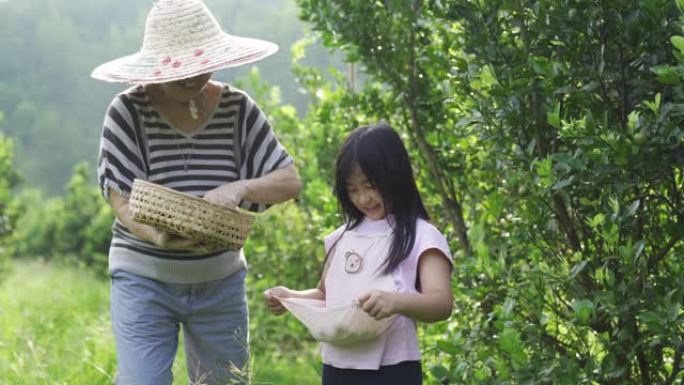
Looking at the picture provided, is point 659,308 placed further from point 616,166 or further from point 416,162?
point 416,162

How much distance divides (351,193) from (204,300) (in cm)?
75

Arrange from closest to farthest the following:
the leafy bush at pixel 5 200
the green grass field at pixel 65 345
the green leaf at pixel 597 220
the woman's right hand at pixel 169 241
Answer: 1. the green leaf at pixel 597 220
2. the woman's right hand at pixel 169 241
3. the green grass field at pixel 65 345
4. the leafy bush at pixel 5 200

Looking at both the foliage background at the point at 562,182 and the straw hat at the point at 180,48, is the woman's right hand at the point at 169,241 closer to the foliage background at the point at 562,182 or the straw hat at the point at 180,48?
the straw hat at the point at 180,48

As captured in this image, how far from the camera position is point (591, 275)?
11.8 feet

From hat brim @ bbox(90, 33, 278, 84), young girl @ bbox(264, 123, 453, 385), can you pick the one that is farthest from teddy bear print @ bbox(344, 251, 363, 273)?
hat brim @ bbox(90, 33, 278, 84)

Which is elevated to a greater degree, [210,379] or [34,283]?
[210,379]

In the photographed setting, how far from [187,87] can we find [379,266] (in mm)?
883

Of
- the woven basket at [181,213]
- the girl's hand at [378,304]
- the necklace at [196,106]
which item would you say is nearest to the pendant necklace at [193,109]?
the necklace at [196,106]

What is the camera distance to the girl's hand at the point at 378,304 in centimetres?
313

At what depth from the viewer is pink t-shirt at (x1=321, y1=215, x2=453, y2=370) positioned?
131 inches

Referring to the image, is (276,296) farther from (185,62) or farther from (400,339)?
(185,62)

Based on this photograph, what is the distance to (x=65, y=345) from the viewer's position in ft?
23.8

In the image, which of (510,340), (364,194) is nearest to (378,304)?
(364,194)

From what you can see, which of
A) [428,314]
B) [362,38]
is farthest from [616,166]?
[362,38]
